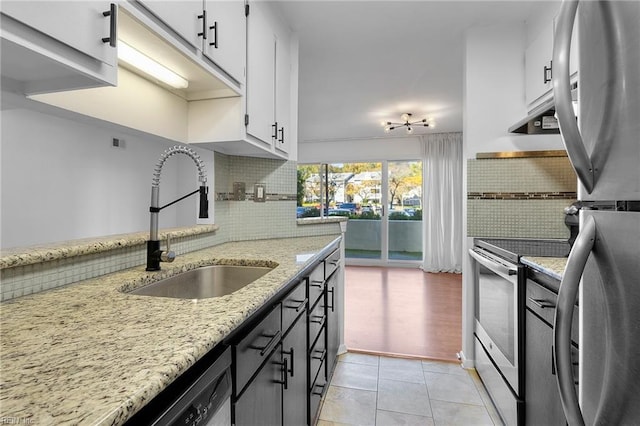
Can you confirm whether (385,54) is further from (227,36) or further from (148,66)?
(148,66)

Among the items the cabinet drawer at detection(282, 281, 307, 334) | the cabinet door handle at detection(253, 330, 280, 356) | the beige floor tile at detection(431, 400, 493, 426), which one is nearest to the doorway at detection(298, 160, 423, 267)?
the beige floor tile at detection(431, 400, 493, 426)

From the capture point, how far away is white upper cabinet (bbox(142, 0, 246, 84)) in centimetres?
106

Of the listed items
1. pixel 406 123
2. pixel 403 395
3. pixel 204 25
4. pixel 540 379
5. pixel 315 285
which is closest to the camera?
pixel 204 25

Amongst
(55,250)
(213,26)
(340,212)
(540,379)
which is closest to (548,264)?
(540,379)

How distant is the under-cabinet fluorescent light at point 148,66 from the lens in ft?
3.86

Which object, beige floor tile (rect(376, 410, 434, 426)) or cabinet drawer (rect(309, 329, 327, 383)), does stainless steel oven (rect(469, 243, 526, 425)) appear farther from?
cabinet drawer (rect(309, 329, 327, 383))

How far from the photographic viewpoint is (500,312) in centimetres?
172

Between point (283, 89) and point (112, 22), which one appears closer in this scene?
point (112, 22)

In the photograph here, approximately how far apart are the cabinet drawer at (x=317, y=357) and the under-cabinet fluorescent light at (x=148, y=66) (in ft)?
4.79

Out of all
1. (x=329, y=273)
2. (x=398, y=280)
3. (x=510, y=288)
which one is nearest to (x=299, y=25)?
(x=329, y=273)

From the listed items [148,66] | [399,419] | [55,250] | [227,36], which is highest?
[227,36]

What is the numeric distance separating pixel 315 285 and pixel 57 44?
4.26 feet

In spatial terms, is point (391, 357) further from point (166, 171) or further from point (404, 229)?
point (404, 229)

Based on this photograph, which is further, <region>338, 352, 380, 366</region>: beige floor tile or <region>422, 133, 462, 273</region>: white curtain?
<region>422, 133, 462, 273</region>: white curtain
